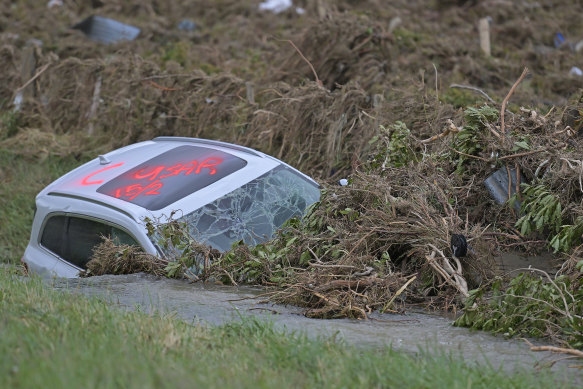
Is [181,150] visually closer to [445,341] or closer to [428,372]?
[445,341]

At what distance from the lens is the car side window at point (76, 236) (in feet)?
21.6

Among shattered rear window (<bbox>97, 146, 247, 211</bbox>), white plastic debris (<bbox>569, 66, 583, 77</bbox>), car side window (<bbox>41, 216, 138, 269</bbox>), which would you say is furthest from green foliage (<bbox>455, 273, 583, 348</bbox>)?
white plastic debris (<bbox>569, 66, 583, 77</bbox>)

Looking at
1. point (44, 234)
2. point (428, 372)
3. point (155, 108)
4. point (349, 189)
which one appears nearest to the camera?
point (428, 372)

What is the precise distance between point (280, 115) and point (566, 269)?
622cm

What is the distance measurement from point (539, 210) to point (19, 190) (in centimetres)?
820

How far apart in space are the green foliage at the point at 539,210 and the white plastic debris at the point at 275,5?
1646 cm

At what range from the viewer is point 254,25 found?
68.1 feet

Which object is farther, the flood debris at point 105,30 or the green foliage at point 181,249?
the flood debris at point 105,30

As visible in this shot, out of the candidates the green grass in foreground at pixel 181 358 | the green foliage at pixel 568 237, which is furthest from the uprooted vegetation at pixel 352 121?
the green grass in foreground at pixel 181 358

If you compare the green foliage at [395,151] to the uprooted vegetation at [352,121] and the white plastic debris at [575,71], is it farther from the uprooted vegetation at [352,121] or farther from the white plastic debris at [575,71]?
the white plastic debris at [575,71]

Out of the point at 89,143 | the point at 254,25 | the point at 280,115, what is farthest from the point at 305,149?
the point at 254,25

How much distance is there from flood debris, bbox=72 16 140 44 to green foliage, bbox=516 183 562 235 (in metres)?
14.5

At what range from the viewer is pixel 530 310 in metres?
4.66

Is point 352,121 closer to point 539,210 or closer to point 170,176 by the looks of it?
point 170,176
